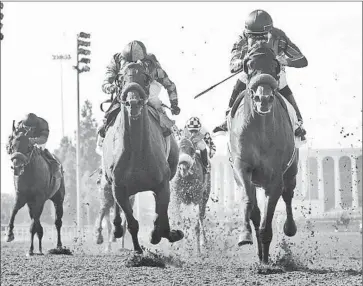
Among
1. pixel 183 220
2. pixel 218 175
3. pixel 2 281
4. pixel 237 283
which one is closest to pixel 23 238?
pixel 218 175

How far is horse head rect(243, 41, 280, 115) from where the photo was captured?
11758 millimetres

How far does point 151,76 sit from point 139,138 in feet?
3.35

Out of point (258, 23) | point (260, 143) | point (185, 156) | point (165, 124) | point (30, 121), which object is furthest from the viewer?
point (185, 156)

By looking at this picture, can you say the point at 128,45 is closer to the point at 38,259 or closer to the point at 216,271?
the point at 216,271

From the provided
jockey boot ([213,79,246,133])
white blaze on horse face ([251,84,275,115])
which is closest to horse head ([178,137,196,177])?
jockey boot ([213,79,246,133])

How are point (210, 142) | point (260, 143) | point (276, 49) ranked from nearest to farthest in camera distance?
point (260, 143) < point (276, 49) < point (210, 142)

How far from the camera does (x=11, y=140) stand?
19.6m

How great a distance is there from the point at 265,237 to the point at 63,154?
67329 mm

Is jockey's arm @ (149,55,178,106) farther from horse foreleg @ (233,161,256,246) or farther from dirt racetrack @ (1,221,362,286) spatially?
dirt racetrack @ (1,221,362,286)

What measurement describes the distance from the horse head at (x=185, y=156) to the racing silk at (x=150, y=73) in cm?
664

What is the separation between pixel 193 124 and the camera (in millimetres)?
22188

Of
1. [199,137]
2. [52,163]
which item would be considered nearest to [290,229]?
[199,137]

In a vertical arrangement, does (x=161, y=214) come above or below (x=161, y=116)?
below

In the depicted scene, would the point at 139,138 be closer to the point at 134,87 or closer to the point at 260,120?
the point at 134,87
